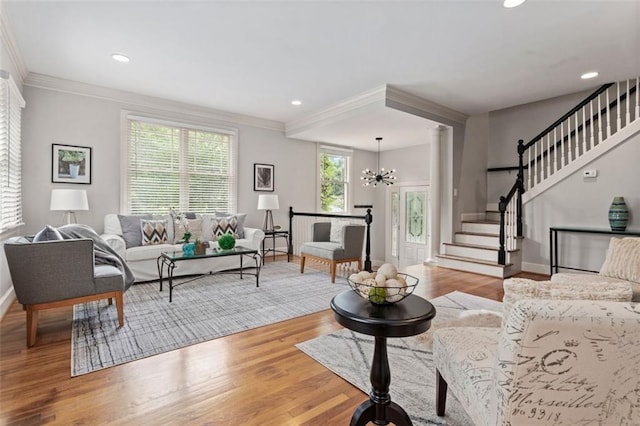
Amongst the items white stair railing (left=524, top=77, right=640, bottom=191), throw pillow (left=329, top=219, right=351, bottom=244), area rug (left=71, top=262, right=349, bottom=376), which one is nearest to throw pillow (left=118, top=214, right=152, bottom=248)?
area rug (left=71, top=262, right=349, bottom=376)

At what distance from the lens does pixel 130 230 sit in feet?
14.6

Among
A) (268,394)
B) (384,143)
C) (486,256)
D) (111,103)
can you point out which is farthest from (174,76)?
(486,256)

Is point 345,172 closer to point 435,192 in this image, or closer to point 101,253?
point 435,192

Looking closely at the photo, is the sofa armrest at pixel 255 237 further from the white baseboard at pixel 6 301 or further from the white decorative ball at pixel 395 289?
the white decorative ball at pixel 395 289

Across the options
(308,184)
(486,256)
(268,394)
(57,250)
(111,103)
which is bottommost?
(268,394)

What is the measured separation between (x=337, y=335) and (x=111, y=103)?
15.4 ft

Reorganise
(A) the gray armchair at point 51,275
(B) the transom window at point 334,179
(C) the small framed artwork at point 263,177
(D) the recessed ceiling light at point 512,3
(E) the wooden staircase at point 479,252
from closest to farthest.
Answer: (A) the gray armchair at point 51,275
(D) the recessed ceiling light at point 512,3
(E) the wooden staircase at point 479,252
(C) the small framed artwork at point 263,177
(B) the transom window at point 334,179

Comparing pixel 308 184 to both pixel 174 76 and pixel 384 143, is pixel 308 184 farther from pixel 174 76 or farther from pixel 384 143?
pixel 174 76

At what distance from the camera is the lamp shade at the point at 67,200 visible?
379 cm

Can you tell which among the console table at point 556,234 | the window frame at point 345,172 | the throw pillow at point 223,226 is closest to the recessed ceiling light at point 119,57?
the throw pillow at point 223,226

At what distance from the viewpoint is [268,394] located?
1.84m

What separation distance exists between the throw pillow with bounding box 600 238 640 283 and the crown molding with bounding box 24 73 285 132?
18.1 ft

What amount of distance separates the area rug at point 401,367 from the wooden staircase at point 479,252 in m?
2.37

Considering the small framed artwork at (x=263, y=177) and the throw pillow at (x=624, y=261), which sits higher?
the small framed artwork at (x=263, y=177)
